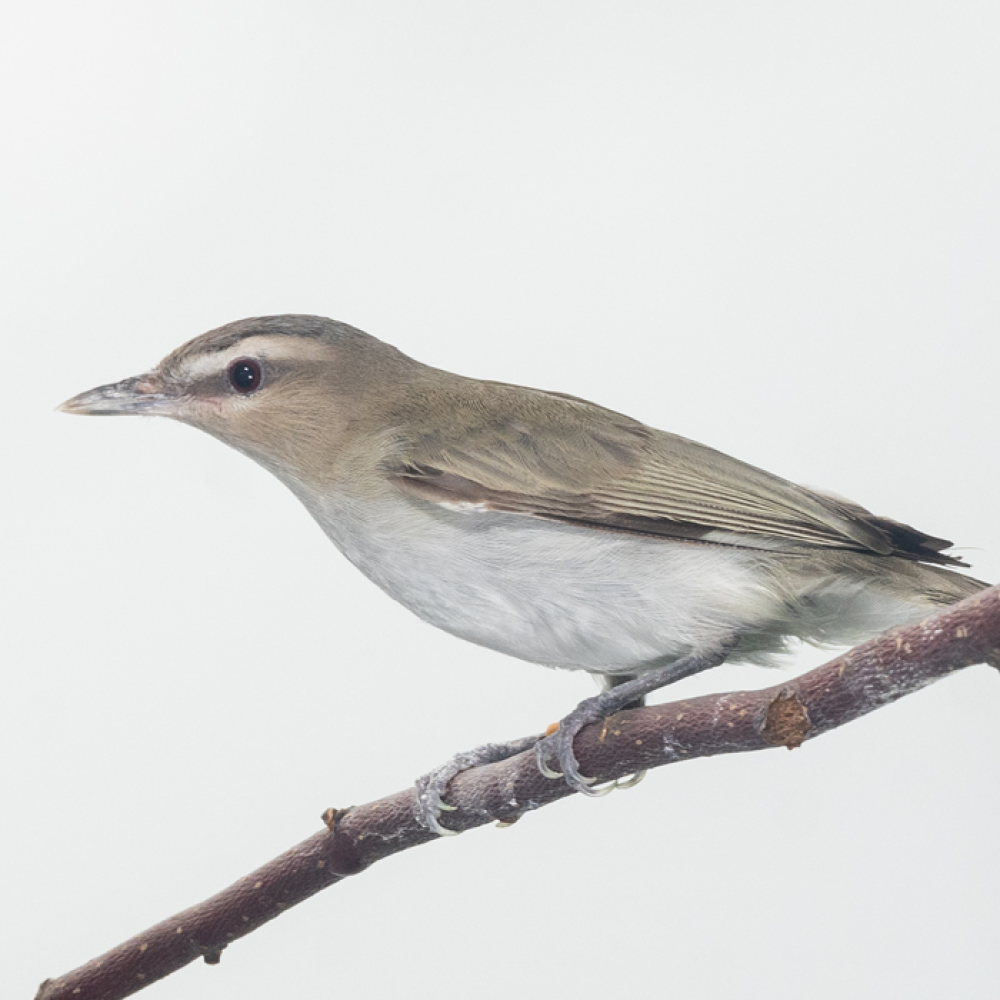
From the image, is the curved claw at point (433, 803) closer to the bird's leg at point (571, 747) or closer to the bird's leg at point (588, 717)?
the bird's leg at point (571, 747)

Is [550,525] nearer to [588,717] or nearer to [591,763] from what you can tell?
[588,717]

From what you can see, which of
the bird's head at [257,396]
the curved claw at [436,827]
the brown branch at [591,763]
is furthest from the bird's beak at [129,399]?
the curved claw at [436,827]

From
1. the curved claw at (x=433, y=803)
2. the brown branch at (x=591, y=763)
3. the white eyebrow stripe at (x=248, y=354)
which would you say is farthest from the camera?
the white eyebrow stripe at (x=248, y=354)

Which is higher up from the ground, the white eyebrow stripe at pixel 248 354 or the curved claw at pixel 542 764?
the white eyebrow stripe at pixel 248 354

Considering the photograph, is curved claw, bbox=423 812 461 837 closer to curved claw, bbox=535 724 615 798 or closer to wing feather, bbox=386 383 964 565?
curved claw, bbox=535 724 615 798

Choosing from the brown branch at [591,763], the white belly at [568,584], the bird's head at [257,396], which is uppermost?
the bird's head at [257,396]

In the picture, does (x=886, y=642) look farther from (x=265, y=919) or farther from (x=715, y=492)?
(x=265, y=919)

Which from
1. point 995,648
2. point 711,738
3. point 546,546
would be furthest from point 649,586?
point 995,648
